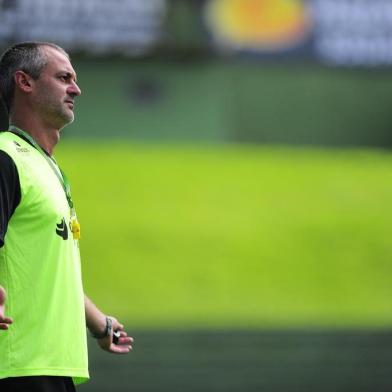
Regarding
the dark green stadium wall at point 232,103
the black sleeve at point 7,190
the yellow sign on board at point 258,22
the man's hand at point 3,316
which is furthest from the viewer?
the dark green stadium wall at point 232,103

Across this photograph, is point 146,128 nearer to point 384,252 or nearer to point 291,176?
point 291,176

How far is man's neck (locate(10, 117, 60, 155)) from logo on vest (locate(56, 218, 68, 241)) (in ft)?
0.73

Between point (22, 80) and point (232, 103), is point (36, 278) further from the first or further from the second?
point (232, 103)

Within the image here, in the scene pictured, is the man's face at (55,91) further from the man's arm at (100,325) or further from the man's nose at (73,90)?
the man's arm at (100,325)

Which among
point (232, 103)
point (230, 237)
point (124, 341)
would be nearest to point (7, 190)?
point (124, 341)

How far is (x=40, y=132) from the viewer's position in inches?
130

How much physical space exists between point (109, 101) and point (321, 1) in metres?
2.78

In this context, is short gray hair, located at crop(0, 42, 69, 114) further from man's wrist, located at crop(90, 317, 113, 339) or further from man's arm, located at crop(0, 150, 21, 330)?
man's wrist, located at crop(90, 317, 113, 339)

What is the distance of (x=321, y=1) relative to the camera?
48.1 feet

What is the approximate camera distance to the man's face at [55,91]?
3314 mm

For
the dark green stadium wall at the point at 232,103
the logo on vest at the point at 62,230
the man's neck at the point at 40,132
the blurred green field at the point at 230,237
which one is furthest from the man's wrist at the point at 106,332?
the dark green stadium wall at the point at 232,103

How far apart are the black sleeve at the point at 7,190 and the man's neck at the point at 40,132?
0.75ft

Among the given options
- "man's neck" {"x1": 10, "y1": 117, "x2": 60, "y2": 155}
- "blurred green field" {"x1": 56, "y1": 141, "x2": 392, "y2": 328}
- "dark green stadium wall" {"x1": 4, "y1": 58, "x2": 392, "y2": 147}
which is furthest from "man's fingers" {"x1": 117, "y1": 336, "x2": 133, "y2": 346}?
"dark green stadium wall" {"x1": 4, "y1": 58, "x2": 392, "y2": 147}

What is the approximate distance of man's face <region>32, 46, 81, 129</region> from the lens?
3.31m
